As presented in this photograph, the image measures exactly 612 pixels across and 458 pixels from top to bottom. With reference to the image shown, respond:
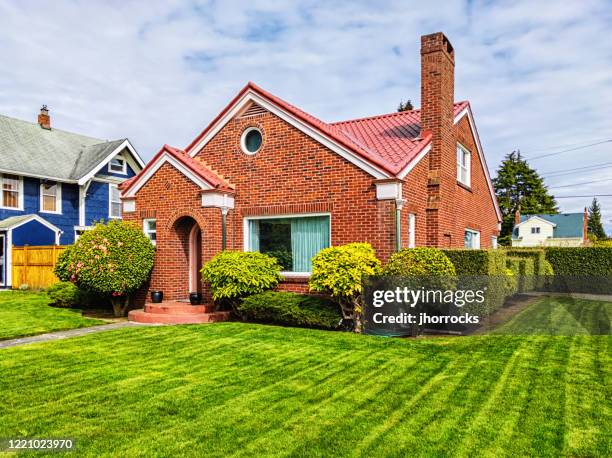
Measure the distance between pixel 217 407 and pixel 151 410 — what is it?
810 mm

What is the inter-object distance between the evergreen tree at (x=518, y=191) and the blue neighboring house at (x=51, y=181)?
52958mm

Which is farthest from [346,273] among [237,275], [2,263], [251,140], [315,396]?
[2,263]

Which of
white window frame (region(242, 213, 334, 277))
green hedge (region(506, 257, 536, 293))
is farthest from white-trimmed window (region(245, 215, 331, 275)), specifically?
green hedge (region(506, 257, 536, 293))

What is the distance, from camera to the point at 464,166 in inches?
670

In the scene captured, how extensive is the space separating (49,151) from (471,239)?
23.1 metres

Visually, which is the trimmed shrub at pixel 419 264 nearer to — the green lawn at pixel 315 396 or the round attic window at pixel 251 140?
the green lawn at pixel 315 396

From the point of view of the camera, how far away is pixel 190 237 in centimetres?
1462

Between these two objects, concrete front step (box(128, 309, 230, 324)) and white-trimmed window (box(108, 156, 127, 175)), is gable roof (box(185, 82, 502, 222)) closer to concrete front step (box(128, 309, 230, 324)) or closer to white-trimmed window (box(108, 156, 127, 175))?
concrete front step (box(128, 309, 230, 324))

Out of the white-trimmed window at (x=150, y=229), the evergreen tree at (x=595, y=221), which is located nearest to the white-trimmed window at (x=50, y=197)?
the white-trimmed window at (x=150, y=229)

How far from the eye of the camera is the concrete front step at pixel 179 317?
12.3 metres

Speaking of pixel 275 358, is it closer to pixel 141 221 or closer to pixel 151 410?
pixel 151 410

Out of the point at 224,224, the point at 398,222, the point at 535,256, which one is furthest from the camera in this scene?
the point at 535,256

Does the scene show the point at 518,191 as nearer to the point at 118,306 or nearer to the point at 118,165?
the point at 118,165

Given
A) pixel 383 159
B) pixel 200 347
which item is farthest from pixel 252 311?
pixel 383 159
